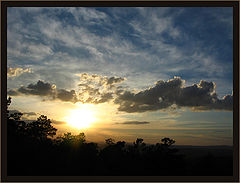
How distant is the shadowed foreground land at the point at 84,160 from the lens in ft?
46.7

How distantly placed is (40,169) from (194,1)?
1479 cm

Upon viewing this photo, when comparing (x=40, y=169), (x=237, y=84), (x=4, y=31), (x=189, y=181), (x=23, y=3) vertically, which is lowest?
(x=40, y=169)

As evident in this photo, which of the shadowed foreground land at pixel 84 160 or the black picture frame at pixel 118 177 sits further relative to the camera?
the shadowed foreground land at pixel 84 160

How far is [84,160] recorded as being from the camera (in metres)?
23.5

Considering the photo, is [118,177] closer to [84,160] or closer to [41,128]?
[84,160]

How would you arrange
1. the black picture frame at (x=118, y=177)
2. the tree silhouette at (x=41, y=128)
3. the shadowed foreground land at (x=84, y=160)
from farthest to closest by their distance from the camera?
the tree silhouette at (x=41, y=128), the shadowed foreground land at (x=84, y=160), the black picture frame at (x=118, y=177)

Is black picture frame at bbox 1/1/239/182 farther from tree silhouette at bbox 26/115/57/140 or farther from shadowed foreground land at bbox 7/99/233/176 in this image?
tree silhouette at bbox 26/115/57/140

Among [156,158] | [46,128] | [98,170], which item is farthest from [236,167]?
[46,128]

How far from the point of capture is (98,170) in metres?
17.8

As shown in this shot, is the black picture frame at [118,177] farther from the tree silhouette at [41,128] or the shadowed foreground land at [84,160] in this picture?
the tree silhouette at [41,128]

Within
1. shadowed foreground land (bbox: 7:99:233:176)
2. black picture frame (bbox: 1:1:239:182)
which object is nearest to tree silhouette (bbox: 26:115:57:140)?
shadowed foreground land (bbox: 7:99:233:176)

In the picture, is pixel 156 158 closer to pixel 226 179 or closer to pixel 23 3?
pixel 226 179

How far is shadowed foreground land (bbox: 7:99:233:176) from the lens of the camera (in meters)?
14.2

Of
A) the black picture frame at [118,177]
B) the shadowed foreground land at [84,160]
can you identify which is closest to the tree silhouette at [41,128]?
the shadowed foreground land at [84,160]
